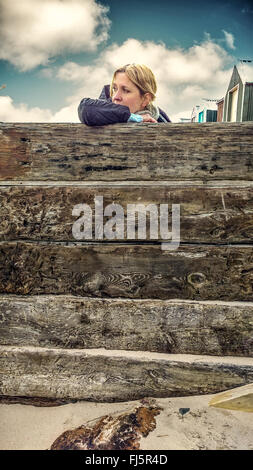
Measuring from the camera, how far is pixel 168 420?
4.83 ft

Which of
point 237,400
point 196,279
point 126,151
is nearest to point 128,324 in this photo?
point 196,279

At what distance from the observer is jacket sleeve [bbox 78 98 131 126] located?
1648 mm

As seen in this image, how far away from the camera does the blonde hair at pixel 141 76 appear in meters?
2.21

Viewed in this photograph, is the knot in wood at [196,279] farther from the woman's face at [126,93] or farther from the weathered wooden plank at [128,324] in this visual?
the woman's face at [126,93]

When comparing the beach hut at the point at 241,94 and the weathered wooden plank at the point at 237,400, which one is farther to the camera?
the beach hut at the point at 241,94

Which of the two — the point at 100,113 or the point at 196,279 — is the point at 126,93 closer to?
the point at 100,113

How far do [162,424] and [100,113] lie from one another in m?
1.68

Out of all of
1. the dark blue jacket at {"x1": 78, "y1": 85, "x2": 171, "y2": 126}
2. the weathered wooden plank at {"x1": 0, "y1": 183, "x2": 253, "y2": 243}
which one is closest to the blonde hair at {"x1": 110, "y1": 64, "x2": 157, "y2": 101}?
the dark blue jacket at {"x1": 78, "y1": 85, "x2": 171, "y2": 126}

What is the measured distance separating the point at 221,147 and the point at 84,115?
80 centimetres

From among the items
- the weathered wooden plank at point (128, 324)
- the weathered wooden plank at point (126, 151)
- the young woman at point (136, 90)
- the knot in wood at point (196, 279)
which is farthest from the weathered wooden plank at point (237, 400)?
the young woman at point (136, 90)

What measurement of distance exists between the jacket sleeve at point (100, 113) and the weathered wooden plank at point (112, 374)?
1.33m

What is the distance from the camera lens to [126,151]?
1658 mm

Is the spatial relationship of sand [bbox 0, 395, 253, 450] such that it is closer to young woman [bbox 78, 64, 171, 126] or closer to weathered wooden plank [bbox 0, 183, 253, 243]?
weathered wooden plank [bbox 0, 183, 253, 243]
